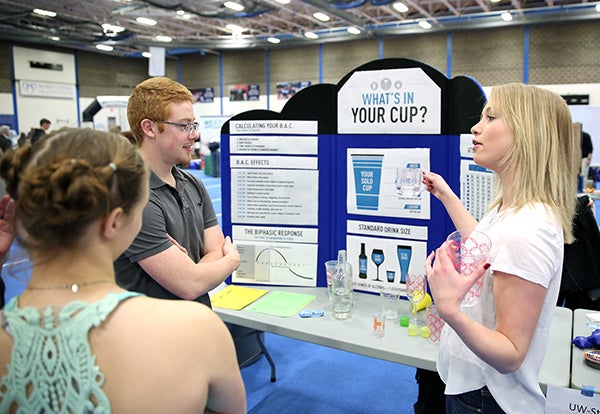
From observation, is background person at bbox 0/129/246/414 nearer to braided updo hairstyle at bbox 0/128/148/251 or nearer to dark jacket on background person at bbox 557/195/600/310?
braided updo hairstyle at bbox 0/128/148/251

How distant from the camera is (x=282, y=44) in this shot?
54.8 ft

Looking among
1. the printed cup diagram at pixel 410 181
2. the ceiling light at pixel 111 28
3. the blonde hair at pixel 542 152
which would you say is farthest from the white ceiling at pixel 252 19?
the blonde hair at pixel 542 152

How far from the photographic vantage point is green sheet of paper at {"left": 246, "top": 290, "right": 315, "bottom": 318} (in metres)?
2.29

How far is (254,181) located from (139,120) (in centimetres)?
96

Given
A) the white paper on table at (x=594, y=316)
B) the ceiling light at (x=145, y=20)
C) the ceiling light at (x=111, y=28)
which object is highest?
the ceiling light at (x=145, y=20)

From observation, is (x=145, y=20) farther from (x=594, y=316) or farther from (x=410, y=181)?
(x=594, y=316)

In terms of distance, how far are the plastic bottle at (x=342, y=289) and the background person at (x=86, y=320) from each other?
1409 millimetres

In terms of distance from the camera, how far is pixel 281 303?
2410 millimetres

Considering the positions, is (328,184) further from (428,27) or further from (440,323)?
(428,27)

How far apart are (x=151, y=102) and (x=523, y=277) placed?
54.7 inches

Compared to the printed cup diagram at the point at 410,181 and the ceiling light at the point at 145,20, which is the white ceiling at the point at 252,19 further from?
the printed cup diagram at the point at 410,181

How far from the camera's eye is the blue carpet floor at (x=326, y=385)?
9.98ft

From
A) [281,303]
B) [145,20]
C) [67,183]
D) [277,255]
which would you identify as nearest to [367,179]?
[277,255]

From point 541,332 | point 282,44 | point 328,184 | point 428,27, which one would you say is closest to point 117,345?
point 541,332
